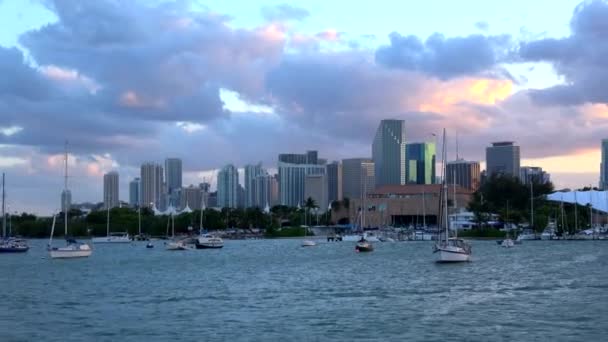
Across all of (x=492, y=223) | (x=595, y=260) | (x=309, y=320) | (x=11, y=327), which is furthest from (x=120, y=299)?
(x=492, y=223)

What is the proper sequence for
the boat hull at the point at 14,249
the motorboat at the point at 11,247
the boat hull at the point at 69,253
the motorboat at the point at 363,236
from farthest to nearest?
1. the motorboat at the point at 363,236
2. the motorboat at the point at 11,247
3. the boat hull at the point at 14,249
4. the boat hull at the point at 69,253

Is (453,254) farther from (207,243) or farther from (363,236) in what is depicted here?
(363,236)

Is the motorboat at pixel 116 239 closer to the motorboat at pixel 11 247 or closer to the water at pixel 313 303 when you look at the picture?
the motorboat at pixel 11 247

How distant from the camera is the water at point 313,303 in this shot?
123 feet

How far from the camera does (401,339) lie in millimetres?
35375

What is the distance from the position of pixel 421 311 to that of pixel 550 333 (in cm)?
894

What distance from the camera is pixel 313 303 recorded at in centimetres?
4866

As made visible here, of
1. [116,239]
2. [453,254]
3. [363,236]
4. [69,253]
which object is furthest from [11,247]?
[453,254]

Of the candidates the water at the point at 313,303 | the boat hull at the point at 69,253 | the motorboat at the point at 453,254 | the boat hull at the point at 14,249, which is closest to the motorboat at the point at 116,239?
the boat hull at the point at 14,249

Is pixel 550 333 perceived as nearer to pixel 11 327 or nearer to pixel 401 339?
pixel 401 339

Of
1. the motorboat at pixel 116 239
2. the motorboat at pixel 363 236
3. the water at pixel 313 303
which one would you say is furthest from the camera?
the motorboat at pixel 116 239

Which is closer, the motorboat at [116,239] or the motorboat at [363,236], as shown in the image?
the motorboat at [363,236]

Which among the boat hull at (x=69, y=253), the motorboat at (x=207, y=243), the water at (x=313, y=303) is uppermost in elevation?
the motorboat at (x=207, y=243)

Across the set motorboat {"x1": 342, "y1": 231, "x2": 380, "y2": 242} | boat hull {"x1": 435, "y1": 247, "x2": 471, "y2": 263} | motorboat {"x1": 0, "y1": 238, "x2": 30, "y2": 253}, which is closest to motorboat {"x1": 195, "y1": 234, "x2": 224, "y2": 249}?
motorboat {"x1": 0, "y1": 238, "x2": 30, "y2": 253}
